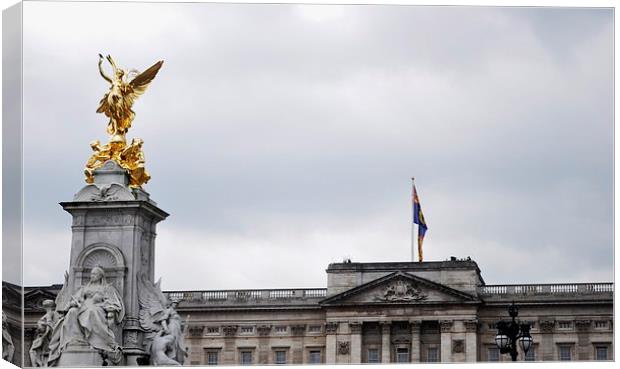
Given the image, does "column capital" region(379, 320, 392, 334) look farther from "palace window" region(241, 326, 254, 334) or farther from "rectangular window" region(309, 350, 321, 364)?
"palace window" region(241, 326, 254, 334)

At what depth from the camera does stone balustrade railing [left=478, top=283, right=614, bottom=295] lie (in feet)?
263

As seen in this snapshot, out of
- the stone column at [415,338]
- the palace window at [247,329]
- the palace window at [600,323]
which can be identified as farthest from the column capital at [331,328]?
the palace window at [600,323]

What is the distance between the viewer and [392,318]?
8162 centimetres

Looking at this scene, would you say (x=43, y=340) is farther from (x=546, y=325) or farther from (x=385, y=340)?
(x=546, y=325)

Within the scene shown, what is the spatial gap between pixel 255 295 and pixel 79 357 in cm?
4678

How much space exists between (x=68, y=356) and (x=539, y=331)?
4874 cm

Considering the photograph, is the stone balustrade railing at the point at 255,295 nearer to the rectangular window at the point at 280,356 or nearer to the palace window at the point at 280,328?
the palace window at the point at 280,328

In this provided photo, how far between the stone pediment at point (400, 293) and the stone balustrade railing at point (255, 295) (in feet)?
2.88

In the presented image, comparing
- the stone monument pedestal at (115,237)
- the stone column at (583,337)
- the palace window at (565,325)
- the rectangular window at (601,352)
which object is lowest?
the rectangular window at (601,352)

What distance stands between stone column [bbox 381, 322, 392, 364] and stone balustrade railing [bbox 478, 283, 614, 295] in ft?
16.0

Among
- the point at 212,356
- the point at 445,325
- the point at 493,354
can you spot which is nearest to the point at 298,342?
the point at 212,356

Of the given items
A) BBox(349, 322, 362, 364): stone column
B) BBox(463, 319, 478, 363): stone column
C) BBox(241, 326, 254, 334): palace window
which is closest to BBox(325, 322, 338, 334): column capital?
BBox(349, 322, 362, 364): stone column

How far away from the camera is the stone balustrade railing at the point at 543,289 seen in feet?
263

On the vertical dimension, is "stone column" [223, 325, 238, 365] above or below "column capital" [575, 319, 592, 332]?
below
